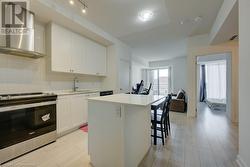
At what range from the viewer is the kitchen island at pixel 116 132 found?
1.44m

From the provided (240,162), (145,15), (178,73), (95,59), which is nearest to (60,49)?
(95,59)

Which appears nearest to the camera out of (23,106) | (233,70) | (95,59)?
(23,106)

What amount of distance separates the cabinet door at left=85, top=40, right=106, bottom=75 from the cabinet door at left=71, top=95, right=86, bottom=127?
3.18 feet

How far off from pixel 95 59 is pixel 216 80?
708 cm

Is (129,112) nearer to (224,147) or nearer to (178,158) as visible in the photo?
(178,158)

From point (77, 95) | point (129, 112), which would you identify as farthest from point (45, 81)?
point (129, 112)

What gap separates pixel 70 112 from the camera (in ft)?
9.48

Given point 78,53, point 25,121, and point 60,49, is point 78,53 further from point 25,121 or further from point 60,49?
point 25,121

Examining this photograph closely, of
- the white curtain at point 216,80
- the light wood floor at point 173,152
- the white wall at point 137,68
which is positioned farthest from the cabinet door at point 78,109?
the white curtain at point 216,80

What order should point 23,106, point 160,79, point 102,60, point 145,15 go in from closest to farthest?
1. point 23,106
2. point 145,15
3. point 102,60
4. point 160,79

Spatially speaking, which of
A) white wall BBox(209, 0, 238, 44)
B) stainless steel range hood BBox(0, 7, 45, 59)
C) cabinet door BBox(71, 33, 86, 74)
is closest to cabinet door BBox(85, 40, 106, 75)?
cabinet door BBox(71, 33, 86, 74)

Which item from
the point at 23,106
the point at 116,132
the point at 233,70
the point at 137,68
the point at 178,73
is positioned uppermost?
the point at 137,68

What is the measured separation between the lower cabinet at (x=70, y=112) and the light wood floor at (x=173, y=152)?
20 centimetres

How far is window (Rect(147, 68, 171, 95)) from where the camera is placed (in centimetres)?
823
